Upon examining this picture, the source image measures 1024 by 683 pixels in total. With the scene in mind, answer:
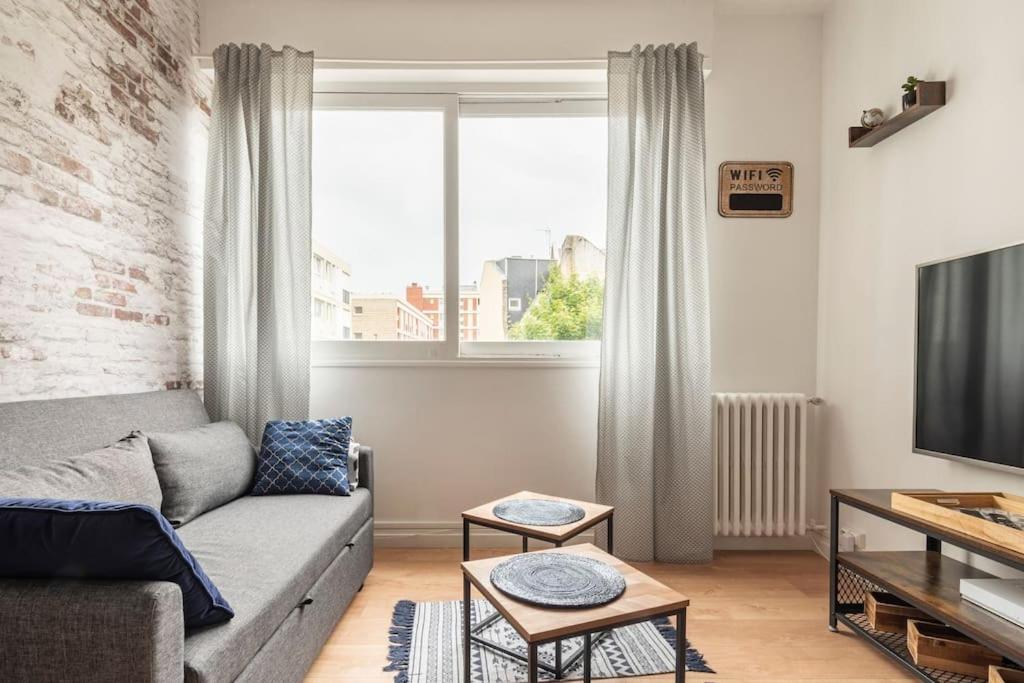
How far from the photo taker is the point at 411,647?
213cm

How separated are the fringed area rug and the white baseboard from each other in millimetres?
807

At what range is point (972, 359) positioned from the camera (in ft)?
6.66

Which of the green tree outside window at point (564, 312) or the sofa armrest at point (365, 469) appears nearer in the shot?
the sofa armrest at point (365, 469)

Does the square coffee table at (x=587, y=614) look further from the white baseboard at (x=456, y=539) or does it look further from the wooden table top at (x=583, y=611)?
the white baseboard at (x=456, y=539)

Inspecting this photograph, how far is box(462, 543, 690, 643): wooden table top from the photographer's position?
4.51 feet

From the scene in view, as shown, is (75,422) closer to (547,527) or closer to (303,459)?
(303,459)

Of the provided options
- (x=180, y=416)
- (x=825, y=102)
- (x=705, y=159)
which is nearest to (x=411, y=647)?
(x=180, y=416)

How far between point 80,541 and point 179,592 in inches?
7.8

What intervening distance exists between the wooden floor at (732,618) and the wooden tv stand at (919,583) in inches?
3.7

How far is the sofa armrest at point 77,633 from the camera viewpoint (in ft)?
3.58

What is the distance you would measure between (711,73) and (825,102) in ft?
1.99

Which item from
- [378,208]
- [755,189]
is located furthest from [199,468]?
[755,189]

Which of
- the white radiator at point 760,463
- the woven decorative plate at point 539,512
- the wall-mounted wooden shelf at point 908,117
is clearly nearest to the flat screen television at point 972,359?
the wall-mounted wooden shelf at point 908,117

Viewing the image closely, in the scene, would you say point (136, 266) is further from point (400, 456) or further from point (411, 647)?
point (411, 647)
